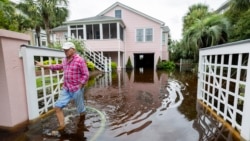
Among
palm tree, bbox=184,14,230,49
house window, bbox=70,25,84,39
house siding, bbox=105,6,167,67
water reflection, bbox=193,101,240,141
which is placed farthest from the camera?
house siding, bbox=105,6,167,67

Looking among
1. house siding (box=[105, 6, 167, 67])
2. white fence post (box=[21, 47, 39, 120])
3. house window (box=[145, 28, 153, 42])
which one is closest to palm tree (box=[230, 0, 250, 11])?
house siding (box=[105, 6, 167, 67])

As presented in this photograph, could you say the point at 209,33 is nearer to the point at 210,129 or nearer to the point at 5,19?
the point at 210,129

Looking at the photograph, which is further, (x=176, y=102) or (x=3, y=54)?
(x=176, y=102)

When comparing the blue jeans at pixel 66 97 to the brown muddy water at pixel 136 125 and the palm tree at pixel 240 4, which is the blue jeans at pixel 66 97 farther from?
the palm tree at pixel 240 4

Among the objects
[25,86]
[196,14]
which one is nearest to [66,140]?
[25,86]

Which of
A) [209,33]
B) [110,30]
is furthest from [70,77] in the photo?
[110,30]

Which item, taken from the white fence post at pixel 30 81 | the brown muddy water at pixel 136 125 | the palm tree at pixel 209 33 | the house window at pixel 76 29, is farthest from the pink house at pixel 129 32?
the white fence post at pixel 30 81

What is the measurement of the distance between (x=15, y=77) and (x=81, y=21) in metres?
13.6

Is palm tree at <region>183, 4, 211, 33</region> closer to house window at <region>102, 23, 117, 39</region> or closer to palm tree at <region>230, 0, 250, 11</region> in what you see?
house window at <region>102, 23, 117, 39</region>

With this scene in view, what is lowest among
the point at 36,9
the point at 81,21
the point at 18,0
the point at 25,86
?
the point at 25,86

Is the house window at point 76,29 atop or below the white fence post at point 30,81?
atop

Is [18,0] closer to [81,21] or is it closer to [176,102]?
[81,21]

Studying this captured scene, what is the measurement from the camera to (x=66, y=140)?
283cm

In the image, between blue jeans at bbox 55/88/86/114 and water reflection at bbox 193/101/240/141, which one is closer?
water reflection at bbox 193/101/240/141
